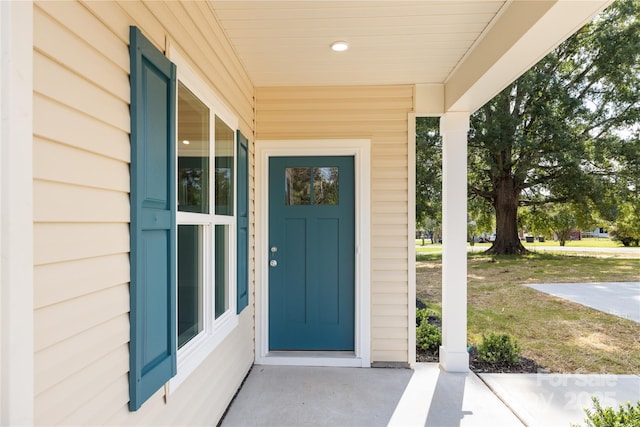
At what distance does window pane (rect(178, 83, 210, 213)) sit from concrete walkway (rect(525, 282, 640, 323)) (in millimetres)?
6126

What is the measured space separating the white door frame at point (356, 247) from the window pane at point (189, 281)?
132 centimetres

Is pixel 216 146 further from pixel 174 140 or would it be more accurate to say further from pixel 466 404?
pixel 466 404

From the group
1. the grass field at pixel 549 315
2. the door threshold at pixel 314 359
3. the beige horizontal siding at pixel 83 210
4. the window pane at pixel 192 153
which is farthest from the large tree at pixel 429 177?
the beige horizontal siding at pixel 83 210

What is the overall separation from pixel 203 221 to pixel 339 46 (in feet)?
5.18

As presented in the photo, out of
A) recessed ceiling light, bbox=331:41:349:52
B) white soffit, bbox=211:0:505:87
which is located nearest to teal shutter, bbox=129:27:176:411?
white soffit, bbox=211:0:505:87

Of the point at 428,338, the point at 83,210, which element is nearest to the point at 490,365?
the point at 428,338

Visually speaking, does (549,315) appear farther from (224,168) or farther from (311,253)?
(224,168)

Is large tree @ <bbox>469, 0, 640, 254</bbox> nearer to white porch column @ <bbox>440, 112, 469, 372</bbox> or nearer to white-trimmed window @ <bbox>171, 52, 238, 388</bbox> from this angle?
white porch column @ <bbox>440, 112, 469, 372</bbox>

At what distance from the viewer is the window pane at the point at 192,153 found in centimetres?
178

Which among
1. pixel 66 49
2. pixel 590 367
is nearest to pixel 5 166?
pixel 66 49

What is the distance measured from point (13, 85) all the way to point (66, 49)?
0.25 m

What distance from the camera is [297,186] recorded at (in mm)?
3465

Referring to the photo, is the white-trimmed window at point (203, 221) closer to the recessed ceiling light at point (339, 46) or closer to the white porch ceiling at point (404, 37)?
the white porch ceiling at point (404, 37)

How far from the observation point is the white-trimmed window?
1.79 metres
